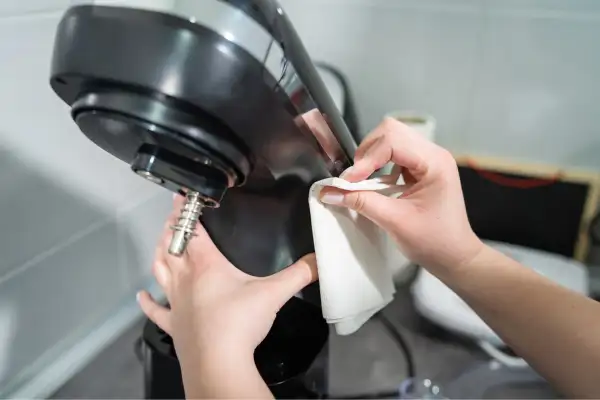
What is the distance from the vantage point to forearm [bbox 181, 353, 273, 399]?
1.29 ft

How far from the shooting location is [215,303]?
1.45 ft

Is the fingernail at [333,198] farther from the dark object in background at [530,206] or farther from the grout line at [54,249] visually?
the dark object in background at [530,206]

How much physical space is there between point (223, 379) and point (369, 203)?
7.0 inches

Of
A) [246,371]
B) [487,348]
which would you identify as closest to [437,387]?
[487,348]

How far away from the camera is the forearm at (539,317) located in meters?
0.47

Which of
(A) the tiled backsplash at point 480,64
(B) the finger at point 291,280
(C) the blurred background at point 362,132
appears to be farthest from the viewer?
(A) the tiled backsplash at point 480,64

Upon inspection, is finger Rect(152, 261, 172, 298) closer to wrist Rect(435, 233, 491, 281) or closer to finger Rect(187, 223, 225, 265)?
finger Rect(187, 223, 225, 265)

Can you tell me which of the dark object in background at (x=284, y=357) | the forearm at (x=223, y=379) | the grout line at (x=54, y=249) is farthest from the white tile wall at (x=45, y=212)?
the forearm at (x=223, y=379)

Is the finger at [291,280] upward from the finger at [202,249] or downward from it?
upward

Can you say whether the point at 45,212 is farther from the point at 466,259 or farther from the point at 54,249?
the point at 466,259

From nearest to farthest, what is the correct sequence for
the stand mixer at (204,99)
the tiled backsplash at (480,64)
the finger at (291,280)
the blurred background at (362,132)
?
the stand mixer at (204,99) → the finger at (291,280) → the blurred background at (362,132) → the tiled backsplash at (480,64)

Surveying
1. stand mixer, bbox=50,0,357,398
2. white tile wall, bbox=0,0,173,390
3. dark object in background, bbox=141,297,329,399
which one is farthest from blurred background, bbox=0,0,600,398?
stand mixer, bbox=50,0,357,398

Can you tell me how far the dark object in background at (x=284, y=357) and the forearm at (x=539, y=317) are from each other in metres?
0.14

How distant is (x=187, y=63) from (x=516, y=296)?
1.15 ft
